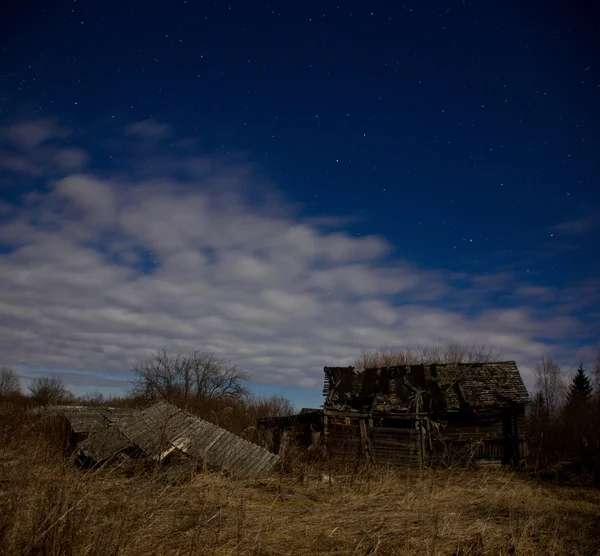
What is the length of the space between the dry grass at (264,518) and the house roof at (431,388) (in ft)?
35.5

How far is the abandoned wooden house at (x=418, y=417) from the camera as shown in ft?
53.9

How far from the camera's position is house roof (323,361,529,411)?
2109cm

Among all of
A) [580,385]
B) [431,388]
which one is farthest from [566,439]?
[580,385]

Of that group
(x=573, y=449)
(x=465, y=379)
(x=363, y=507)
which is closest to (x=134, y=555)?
(x=363, y=507)

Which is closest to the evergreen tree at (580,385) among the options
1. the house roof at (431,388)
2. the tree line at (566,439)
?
the tree line at (566,439)

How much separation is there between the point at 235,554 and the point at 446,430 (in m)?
18.8

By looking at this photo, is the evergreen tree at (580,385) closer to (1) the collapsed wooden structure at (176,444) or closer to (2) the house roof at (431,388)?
(2) the house roof at (431,388)

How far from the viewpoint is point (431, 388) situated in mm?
22531

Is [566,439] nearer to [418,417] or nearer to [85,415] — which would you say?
[418,417]

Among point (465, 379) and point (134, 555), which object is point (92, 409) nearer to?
point (134, 555)

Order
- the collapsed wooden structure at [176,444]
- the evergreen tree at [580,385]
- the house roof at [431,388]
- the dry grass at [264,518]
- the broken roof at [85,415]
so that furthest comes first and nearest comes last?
the evergreen tree at [580,385]
the house roof at [431,388]
the broken roof at [85,415]
the collapsed wooden structure at [176,444]
the dry grass at [264,518]

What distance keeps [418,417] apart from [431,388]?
570 centimetres

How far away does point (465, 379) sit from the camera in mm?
22484

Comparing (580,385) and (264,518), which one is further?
(580,385)
